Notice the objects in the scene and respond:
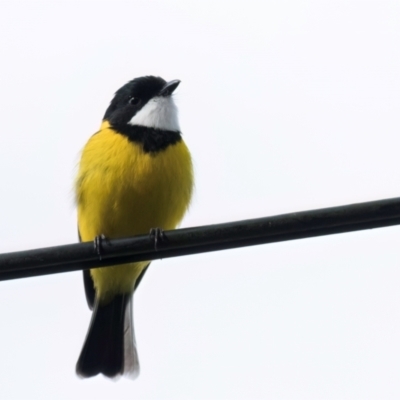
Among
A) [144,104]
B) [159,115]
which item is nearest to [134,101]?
[144,104]

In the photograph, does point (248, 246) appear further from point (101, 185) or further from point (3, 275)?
point (101, 185)

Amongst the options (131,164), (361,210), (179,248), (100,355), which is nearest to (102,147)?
(131,164)

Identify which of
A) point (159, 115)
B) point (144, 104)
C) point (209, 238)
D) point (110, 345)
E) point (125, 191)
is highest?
point (144, 104)

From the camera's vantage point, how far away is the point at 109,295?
24.5 feet

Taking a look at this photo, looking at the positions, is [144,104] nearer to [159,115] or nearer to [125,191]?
[159,115]

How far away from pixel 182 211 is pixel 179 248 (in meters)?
2.46

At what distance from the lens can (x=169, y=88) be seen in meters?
7.42

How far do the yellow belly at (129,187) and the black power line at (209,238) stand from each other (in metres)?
1.98

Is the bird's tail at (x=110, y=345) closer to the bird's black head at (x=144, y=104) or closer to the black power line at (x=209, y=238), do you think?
the bird's black head at (x=144, y=104)

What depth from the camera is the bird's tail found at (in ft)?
24.8

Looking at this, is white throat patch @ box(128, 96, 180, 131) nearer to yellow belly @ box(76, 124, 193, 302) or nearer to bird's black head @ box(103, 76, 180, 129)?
bird's black head @ box(103, 76, 180, 129)

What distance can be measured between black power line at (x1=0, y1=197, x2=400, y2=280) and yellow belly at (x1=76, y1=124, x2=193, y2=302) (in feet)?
6.49

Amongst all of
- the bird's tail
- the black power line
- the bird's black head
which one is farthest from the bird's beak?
the black power line

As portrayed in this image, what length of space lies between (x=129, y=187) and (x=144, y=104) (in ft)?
3.49
